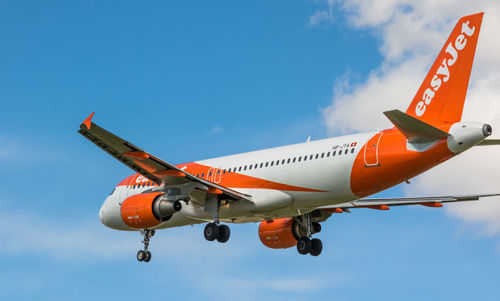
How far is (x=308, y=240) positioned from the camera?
3419 centimetres

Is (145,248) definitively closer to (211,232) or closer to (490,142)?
(211,232)

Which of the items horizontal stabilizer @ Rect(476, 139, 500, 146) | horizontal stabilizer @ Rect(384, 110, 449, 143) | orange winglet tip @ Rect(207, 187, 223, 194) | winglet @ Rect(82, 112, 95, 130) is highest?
winglet @ Rect(82, 112, 95, 130)

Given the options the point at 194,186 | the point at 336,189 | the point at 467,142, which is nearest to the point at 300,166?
the point at 336,189

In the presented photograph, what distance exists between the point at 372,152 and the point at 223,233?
719cm

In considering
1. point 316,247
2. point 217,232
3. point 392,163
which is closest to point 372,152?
point 392,163

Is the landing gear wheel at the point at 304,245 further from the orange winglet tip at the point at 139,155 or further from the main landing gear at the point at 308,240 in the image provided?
the orange winglet tip at the point at 139,155

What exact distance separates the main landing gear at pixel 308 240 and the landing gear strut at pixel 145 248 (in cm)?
672

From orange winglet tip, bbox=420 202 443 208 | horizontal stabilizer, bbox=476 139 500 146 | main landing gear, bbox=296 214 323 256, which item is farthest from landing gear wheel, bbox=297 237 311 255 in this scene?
horizontal stabilizer, bbox=476 139 500 146

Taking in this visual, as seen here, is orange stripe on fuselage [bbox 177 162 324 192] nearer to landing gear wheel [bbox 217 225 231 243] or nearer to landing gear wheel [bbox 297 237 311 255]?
landing gear wheel [bbox 217 225 231 243]

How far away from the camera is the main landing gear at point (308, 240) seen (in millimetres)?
34062

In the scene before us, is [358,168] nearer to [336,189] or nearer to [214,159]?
[336,189]

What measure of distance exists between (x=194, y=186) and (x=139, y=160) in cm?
242

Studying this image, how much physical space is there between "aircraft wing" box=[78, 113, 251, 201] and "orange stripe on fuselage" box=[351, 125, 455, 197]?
514 centimetres

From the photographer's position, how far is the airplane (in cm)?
2684
